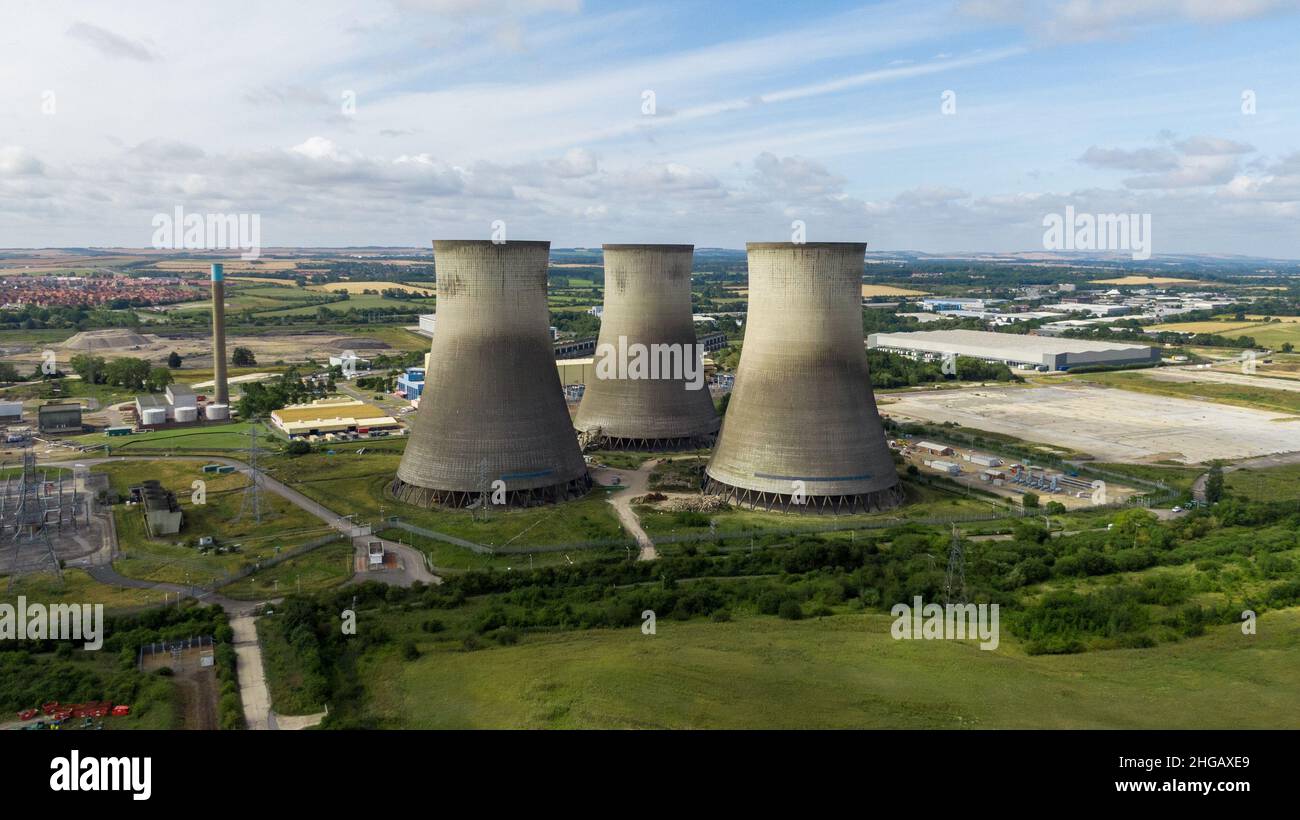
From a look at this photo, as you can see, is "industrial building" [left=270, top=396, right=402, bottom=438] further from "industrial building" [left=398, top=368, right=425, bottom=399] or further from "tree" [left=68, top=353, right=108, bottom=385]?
"tree" [left=68, top=353, right=108, bottom=385]

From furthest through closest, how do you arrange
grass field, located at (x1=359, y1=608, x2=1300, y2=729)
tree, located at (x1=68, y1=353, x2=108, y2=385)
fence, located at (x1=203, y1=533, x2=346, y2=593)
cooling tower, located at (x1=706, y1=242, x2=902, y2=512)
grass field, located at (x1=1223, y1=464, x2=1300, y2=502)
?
1. tree, located at (x1=68, y1=353, x2=108, y2=385)
2. grass field, located at (x1=1223, y1=464, x2=1300, y2=502)
3. cooling tower, located at (x1=706, y1=242, x2=902, y2=512)
4. fence, located at (x1=203, y1=533, x2=346, y2=593)
5. grass field, located at (x1=359, y1=608, x2=1300, y2=729)

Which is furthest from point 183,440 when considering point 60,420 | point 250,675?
point 250,675

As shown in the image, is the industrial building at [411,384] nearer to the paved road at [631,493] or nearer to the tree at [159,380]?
the tree at [159,380]

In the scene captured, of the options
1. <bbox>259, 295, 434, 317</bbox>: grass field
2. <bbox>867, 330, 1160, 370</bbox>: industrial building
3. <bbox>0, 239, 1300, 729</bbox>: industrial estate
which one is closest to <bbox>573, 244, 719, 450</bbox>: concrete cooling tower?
<bbox>0, 239, 1300, 729</bbox>: industrial estate

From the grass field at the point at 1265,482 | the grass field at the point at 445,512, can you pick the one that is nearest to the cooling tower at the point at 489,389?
the grass field at the point at 445,512

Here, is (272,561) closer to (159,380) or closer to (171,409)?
(171,409)

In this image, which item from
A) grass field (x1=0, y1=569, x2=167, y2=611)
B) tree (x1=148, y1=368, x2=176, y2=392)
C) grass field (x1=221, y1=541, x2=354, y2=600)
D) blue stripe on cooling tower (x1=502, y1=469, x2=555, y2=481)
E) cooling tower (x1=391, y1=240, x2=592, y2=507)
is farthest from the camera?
tree (x1=148, y1=368, x2=176, y2=392)
